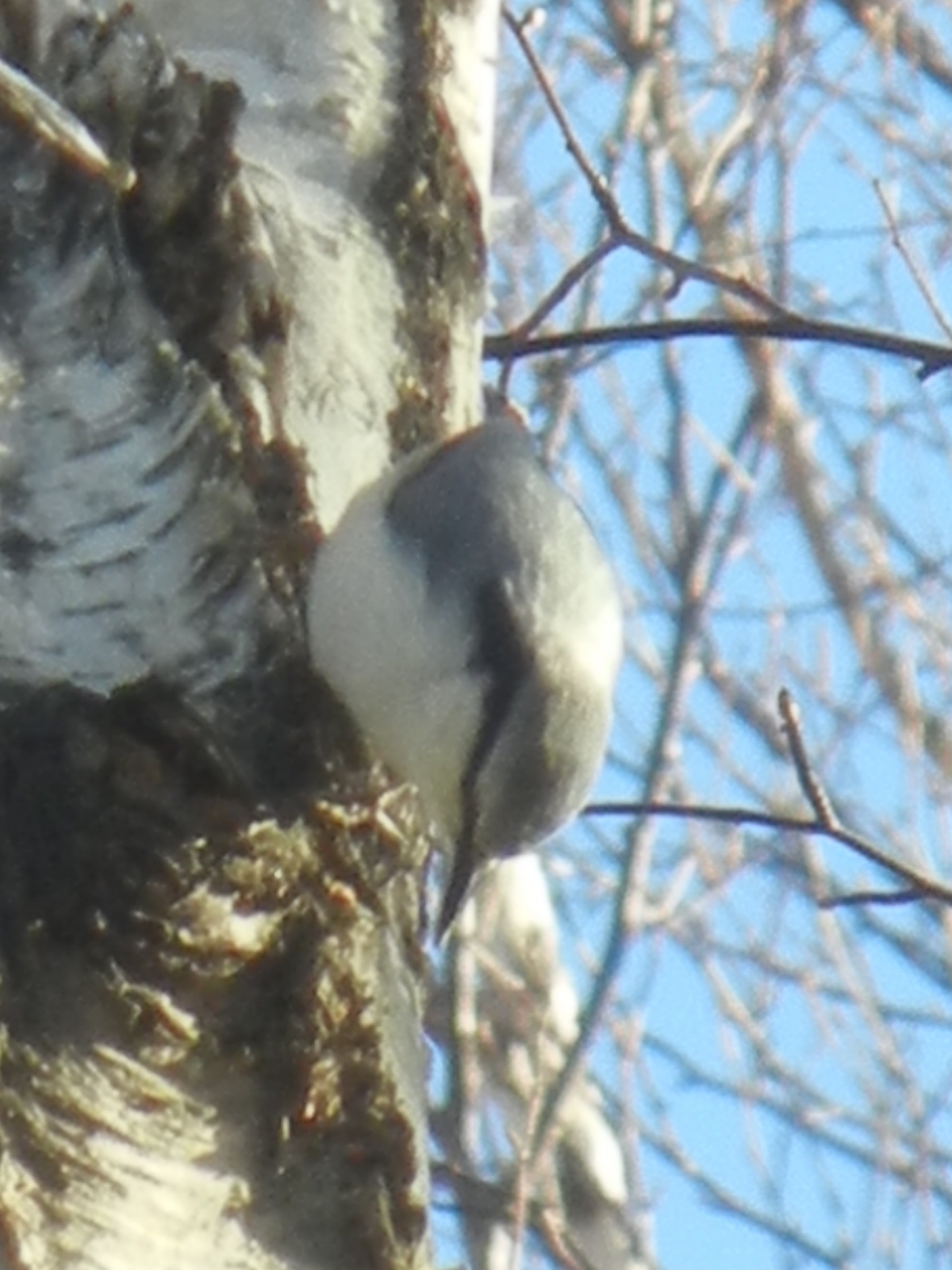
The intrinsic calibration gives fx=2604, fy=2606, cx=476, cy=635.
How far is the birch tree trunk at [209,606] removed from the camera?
1.38 m

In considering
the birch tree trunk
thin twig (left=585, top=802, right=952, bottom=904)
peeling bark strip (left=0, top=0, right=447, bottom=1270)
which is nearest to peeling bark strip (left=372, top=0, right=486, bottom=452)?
the birch tree trunk

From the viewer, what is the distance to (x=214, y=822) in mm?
1486

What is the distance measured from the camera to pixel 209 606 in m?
1.61

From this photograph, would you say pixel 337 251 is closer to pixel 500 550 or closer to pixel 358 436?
pixel 358 436

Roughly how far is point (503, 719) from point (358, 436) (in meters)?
0.30

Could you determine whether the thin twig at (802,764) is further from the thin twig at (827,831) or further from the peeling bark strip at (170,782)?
the peeling bark strip at (170,782)

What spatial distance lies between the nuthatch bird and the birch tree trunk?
66 mm

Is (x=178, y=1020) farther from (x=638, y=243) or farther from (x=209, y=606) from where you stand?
(x=638, y=243)

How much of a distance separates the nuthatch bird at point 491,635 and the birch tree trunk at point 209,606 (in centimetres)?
7

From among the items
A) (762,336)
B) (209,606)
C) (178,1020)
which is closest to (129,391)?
(209,606)

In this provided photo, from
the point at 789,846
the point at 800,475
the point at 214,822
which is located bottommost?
the point at 214,822

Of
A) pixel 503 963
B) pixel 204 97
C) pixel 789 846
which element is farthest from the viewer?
pixel 789 846

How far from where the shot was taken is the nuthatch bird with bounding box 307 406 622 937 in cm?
186

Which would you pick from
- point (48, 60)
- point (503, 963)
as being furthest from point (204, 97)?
point (503, 963)
